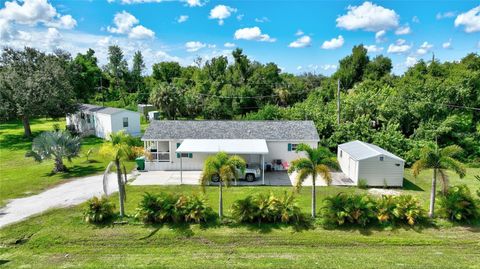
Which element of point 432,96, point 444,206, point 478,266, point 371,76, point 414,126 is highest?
point 371,76

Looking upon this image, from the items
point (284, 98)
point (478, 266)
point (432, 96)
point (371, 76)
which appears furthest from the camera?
point (371, 76)

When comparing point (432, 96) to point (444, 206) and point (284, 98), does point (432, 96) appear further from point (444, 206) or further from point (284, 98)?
point (284, 98)

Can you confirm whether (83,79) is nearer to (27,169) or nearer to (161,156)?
(27,169)

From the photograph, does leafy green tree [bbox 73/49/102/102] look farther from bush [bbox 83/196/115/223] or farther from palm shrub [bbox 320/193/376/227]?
palm shrub [bbox 320/193/376/227]

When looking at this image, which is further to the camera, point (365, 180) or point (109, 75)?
point (109, 75)

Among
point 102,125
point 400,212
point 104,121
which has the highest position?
point 104,121

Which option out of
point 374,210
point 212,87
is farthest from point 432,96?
point 212,87

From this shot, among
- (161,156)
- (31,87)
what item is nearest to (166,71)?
(31,87)
